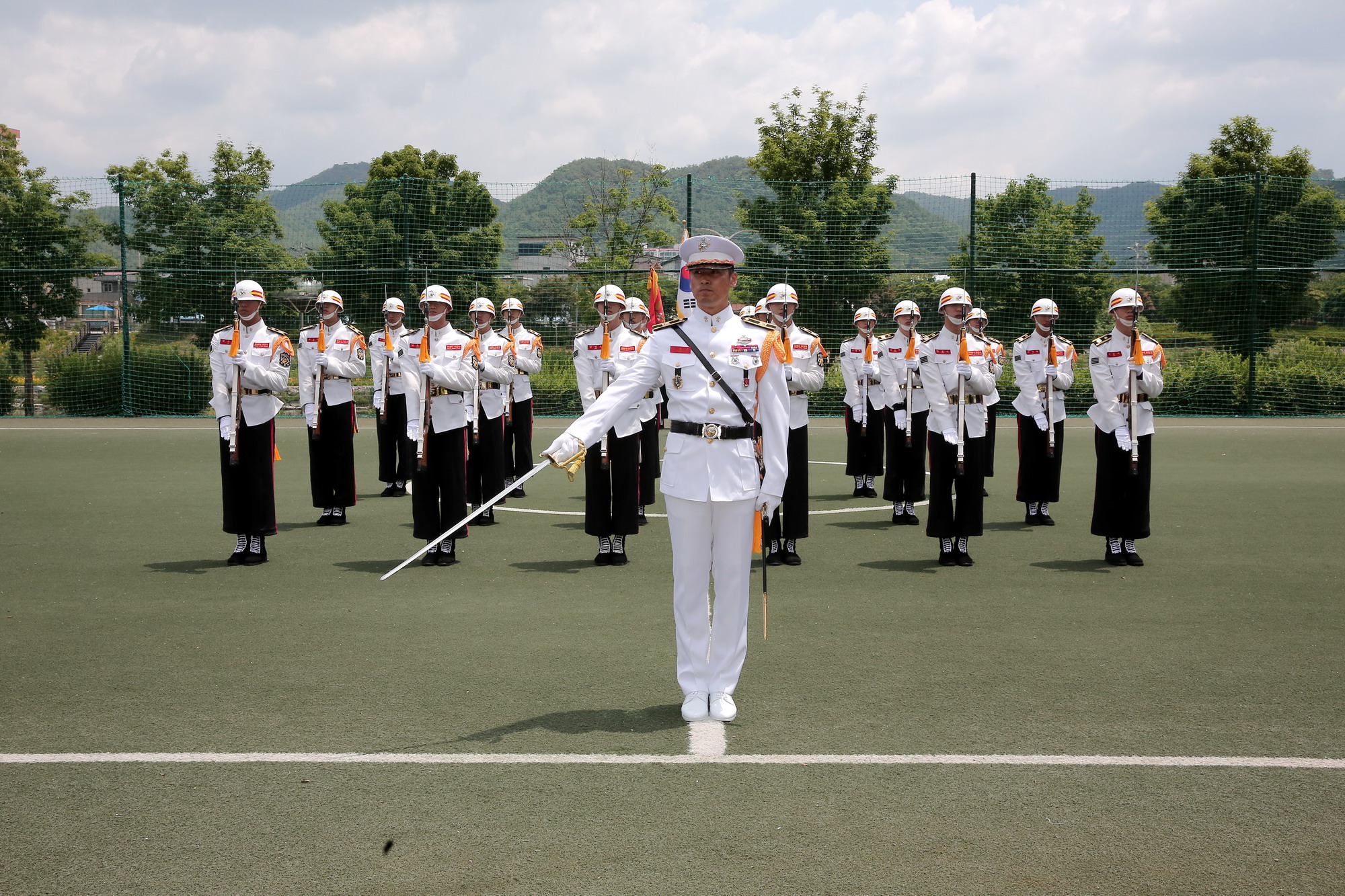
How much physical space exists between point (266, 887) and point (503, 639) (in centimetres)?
347

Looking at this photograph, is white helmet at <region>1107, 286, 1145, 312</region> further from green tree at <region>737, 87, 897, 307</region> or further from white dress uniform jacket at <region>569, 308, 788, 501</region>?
green tree at <region>737, 87, 897, 307</region>

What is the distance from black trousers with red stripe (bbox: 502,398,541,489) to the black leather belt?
9215 mm

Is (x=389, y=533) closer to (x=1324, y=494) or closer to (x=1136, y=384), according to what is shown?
(x=1136, y=384)

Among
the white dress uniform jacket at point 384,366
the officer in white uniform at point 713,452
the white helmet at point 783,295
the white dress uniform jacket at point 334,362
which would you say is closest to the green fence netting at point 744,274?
the white dress uniform jacket at point 384,366

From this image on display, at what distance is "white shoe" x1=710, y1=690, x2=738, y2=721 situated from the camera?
5.73m

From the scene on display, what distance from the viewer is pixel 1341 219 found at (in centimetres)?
2766

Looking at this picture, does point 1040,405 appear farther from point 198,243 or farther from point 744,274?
point 198,243

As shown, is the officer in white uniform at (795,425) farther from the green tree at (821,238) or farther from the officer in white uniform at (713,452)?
the green tree at (821,238)

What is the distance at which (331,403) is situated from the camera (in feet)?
42.8

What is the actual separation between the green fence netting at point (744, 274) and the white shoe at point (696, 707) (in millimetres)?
21242

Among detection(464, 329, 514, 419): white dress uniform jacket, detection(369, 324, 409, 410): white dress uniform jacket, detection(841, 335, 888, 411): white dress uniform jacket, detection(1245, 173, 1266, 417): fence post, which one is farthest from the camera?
detection(1245, 173, 1266, 417): fence post

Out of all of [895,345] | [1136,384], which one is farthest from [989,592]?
[895,345]

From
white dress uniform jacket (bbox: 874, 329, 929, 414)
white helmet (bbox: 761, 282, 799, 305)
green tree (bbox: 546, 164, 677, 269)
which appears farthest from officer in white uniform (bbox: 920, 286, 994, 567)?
green tree (bbox: 546, 164, 677, 269)

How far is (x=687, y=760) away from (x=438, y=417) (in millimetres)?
5825
